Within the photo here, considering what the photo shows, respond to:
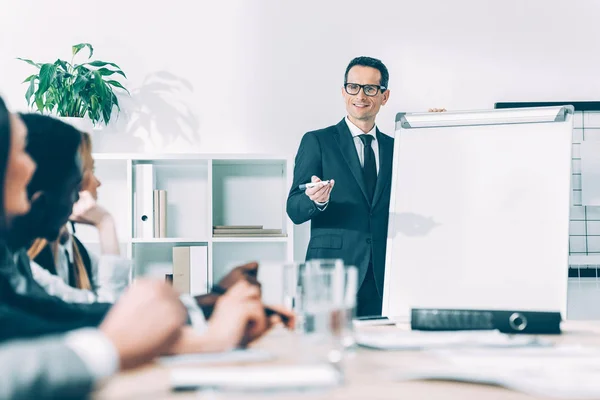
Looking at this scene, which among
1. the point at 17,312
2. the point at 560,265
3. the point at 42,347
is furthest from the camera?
the point at 560,265

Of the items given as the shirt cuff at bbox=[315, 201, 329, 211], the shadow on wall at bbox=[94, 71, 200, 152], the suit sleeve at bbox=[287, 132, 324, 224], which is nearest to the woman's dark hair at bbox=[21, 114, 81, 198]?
the shirt cuff at bbox=[315, 201, 329, 211]

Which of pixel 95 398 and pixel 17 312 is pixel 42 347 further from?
pixel 17 312

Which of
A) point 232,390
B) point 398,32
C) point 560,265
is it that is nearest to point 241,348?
point 232,390

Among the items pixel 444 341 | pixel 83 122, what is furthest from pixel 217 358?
pixel 83 122

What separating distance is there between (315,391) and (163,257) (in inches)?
110

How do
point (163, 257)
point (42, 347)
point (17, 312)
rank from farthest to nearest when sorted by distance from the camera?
point (163, 257) → point (17, 312) → point (42, 347)

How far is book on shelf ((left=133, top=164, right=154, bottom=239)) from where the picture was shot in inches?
131

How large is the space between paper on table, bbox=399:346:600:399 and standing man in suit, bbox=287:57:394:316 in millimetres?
1442

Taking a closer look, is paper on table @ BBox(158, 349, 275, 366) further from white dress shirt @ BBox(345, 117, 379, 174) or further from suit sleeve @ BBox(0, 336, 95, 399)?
white dress shirt @ BBox(345, 117, 379, 174)

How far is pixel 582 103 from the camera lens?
3.62 m

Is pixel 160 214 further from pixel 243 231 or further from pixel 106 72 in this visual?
pixel 106 72

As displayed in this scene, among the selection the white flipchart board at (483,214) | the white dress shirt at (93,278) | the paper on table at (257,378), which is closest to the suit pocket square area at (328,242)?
the white flipchart board at (483,214)

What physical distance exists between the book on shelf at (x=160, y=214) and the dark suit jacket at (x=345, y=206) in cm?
81

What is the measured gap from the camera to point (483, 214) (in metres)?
1.73
